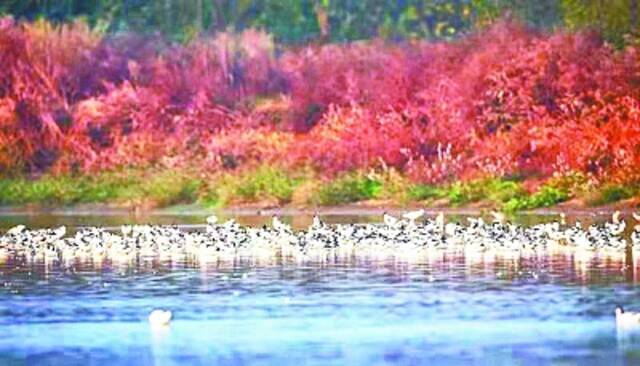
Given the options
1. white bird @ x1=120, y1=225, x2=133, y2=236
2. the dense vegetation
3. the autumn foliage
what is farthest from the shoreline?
white bird @ x1=120, y1=225, x2=133, y2=236

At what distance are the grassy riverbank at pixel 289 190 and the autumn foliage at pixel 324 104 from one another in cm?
34

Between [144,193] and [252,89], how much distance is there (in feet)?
20.2

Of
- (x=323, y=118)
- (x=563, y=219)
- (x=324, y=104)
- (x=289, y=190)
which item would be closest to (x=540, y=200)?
(x=563, y=219)

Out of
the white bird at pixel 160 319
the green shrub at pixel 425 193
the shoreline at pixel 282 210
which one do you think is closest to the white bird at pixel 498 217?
the shoreline at pixel 282 210

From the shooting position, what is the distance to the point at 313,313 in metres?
22.2

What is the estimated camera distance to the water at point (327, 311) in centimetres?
1911

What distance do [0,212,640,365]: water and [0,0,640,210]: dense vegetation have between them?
10.3 metres

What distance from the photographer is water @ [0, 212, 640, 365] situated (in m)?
19.1

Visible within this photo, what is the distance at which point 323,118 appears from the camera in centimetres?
4412

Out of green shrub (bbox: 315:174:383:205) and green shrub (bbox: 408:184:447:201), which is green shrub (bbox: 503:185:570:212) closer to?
green shrub (bbox: 408:184:447:201)

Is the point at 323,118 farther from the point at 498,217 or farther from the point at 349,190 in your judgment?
the point at 498,217

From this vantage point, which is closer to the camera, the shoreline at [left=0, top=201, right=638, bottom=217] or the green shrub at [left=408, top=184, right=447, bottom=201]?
the shoreline at [left=0, top=201, right=638, bottom=217]

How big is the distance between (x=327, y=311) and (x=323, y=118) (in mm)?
21886

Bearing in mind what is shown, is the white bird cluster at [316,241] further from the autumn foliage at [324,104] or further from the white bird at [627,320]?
the white bird at [627,320]
